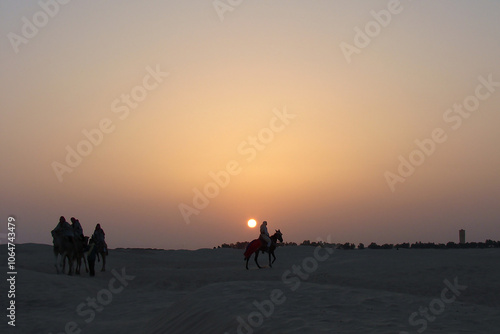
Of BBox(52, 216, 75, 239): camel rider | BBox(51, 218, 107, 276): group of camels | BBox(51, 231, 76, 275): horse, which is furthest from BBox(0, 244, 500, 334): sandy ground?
BBox(52, 216, 75, 239): camel rider

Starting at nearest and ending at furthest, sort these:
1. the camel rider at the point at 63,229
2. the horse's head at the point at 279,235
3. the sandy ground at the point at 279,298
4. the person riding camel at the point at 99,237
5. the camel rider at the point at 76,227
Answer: the sandy ground at the point at 279,298 < the camel rider at the point at 63,229 < the camel rider at the point at 76,227 < the person riding camel at the point at 99,237 < the horse's head at the point at 279,235

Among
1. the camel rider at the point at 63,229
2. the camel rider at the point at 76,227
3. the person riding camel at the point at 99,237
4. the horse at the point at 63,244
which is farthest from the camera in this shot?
the person riding camel at the point at 99,237

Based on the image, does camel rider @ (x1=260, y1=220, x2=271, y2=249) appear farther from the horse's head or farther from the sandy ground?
the sandy ground

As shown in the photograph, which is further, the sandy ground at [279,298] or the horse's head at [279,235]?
the horse's head at [279,235]

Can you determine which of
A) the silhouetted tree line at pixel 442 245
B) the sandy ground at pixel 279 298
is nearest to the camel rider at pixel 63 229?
the sandy ground at pixel 279 298

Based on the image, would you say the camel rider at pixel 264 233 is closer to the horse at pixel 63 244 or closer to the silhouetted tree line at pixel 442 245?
the horse at pixel 63 244

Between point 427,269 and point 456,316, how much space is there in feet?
39.0

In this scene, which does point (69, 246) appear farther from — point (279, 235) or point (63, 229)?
point (279, 235)

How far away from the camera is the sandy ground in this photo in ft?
36.3

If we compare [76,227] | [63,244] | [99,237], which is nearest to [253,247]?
[99,237]

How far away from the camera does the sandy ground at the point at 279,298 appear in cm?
1105

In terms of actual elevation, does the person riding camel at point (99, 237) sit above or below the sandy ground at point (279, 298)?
above

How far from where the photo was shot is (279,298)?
12930 mm

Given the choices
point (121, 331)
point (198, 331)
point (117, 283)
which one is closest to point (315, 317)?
point (198, 331)
